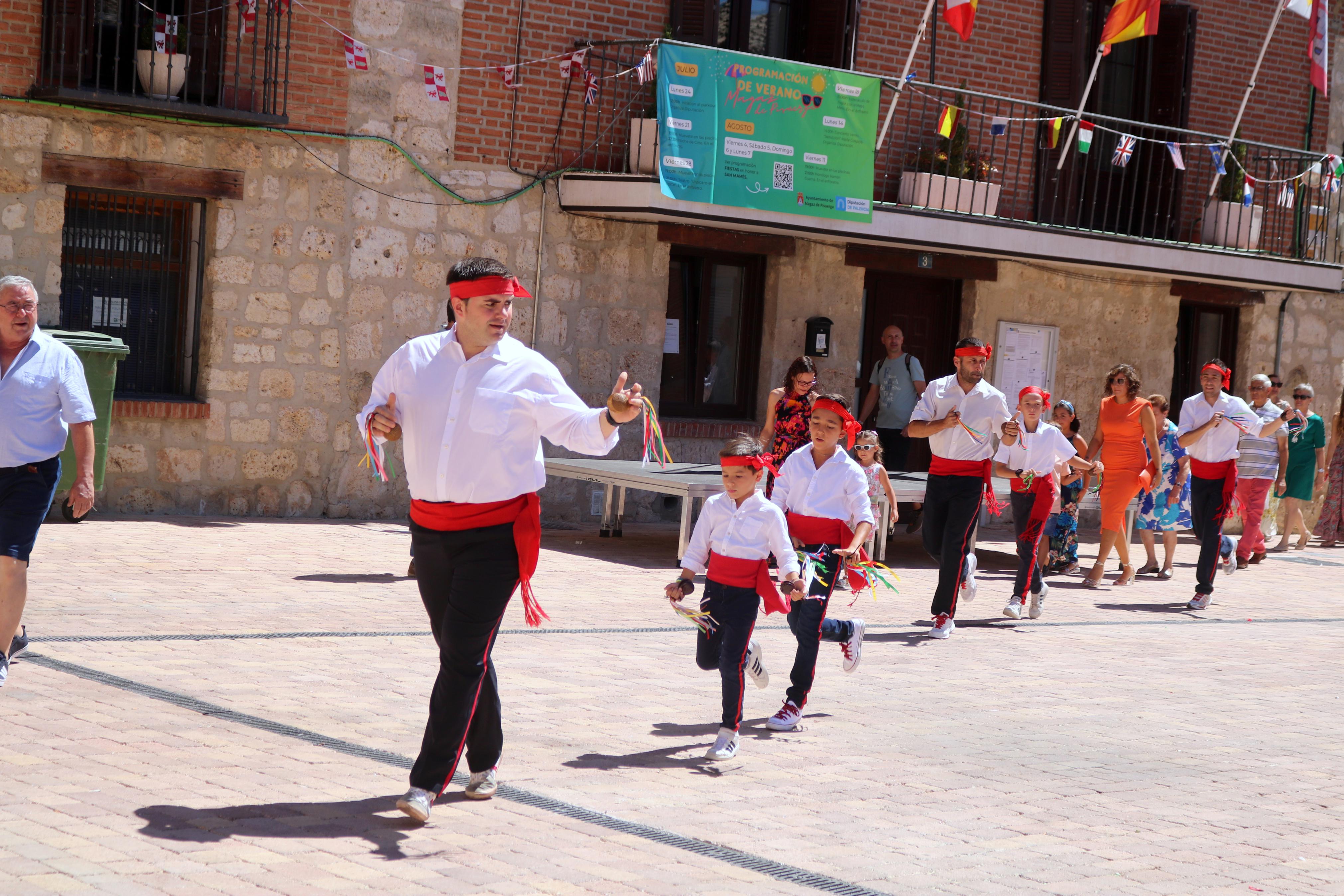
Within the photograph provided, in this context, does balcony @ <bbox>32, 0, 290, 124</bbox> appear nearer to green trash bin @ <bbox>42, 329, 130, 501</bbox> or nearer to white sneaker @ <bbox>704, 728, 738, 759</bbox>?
green trash bin @ <bbox>42, 329, 130, 501</bbox>

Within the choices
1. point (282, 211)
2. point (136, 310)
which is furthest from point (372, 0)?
point (136, 310)

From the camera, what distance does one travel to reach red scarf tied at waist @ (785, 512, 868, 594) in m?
7.34

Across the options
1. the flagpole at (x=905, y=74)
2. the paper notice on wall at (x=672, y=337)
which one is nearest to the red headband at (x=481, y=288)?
the paper notice on wall at (x=672, y=337)

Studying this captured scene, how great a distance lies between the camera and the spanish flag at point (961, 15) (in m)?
16.0

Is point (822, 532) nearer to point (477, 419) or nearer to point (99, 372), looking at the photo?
point (477, 419)

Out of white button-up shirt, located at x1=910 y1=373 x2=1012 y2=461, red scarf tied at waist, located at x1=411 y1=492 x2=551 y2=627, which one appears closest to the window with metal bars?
white button-up shirt, located at x1=910 y1=373 x2=1012 y2=461

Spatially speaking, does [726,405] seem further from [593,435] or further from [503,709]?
[593,435]

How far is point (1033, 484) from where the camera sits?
11.1 meters

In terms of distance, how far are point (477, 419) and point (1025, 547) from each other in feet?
21.3

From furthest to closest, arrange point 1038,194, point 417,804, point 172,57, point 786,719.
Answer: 1. point 1038,194
2. point 172,57
3. point 786,719
4. point 417,804

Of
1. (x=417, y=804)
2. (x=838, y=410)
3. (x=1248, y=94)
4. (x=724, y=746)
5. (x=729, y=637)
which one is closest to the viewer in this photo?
(x=417, y=804)

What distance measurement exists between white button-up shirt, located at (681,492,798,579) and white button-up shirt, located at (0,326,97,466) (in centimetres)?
261

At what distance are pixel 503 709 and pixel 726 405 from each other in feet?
32.3

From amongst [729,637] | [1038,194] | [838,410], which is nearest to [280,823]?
[729,637]
